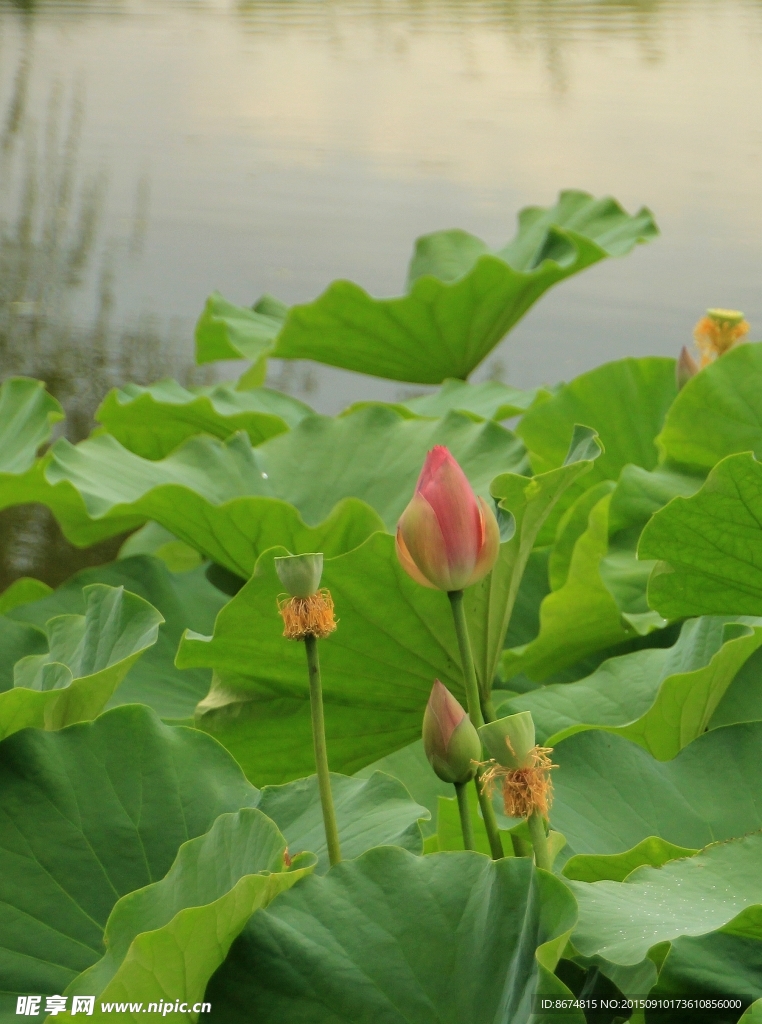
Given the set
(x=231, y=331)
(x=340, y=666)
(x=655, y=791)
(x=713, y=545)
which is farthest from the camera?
(x=231, y=331)

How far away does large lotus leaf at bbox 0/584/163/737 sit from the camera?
686mm

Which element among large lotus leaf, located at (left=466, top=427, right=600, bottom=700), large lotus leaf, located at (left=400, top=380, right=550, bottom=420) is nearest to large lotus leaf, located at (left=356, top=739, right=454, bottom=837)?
large lotus leaf, located at (left=466, top=427, right=600, bottom=700)

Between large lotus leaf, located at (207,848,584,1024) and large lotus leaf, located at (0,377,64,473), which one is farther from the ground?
large lotus leaf, located at (207,848,584,1024)

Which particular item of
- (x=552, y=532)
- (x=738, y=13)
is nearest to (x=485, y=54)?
(x=738, y=13)

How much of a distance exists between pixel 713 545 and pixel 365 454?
62cm

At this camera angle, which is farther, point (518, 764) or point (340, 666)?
point (340, 666)

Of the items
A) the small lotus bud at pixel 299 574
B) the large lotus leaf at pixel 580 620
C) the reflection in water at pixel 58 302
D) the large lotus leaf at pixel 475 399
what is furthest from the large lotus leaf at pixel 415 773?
the reflection in water at pixel 58 302

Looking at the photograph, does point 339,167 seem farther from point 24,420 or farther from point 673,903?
point 673,903

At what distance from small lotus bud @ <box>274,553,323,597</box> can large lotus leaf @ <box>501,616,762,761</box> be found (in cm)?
28

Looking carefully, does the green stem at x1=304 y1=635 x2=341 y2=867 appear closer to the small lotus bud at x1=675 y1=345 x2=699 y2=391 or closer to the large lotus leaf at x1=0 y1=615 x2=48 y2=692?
the large lotus leaf at x1=0 y1=615 x2=48 y2=692

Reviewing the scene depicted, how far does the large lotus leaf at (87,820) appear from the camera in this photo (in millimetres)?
585

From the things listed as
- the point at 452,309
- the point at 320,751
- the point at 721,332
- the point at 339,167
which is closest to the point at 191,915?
the point at 320,751

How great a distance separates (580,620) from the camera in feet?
3.41

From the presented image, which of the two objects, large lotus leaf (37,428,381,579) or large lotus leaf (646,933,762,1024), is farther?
large lotus leaf (37,428,381,579)
